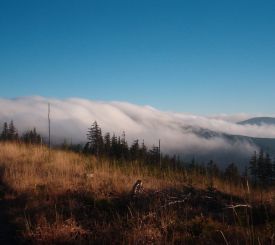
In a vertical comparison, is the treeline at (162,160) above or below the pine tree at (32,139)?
below

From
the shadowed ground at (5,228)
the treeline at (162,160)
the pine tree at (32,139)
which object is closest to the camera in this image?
the shadowed ground at (5,228)

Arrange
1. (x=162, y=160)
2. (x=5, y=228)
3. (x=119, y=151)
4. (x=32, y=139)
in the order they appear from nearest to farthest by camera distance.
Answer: (x=5, y=228) < (x=162, y=160) < (x=32, y=139) < (x=119, y=151)

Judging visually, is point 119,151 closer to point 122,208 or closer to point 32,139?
point 32,139

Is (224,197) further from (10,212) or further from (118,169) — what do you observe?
(10,212)

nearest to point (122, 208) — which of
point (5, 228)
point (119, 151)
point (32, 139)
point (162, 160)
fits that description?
point (5, 228)

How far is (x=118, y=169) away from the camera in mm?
11891

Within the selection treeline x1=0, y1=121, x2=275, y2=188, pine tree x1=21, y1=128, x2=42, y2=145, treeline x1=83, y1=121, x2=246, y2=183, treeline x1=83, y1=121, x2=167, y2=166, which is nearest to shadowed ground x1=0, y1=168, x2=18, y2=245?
treeline x1=0, y1=121, x2=275, y2=188

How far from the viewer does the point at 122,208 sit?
7.65m

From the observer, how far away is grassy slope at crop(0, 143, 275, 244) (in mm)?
5926

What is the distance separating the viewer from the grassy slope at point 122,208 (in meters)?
5.93

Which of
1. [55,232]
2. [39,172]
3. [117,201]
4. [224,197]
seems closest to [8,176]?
[39,172]

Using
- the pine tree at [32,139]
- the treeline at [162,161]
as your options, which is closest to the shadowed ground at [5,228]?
the treeline at [162,161]

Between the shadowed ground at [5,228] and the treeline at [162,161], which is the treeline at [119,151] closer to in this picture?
the treeline at [162,161]

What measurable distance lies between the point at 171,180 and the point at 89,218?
3.99 metres
